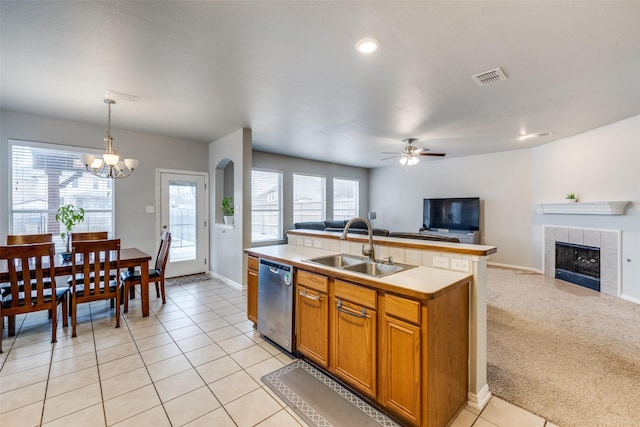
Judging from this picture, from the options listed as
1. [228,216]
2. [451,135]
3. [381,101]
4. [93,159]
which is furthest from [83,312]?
[451,135]

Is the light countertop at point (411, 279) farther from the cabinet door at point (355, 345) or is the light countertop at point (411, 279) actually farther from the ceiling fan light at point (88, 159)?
the ceiling fan light at point (88, 159)

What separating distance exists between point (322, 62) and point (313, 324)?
2264 mm

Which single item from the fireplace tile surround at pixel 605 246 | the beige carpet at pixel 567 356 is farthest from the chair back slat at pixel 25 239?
the fireplace tile surround at pixel 605 246

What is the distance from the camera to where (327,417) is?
5.95 feet

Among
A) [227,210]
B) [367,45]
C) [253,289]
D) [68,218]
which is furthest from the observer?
[227,210]

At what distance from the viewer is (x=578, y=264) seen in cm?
501

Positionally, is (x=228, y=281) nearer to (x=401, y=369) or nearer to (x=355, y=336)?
(x=355, y=336)

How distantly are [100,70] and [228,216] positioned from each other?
3.00m

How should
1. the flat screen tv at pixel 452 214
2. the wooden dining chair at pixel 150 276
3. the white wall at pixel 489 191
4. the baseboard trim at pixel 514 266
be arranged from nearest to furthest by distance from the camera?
the wooden dining chair at pixel 150 276 → the baseboard trim at pixel 514 266 → the white wall at pixel 489 191 → the flat screen tv at pixel 452 214

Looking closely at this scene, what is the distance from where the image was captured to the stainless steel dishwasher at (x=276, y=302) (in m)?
2.47

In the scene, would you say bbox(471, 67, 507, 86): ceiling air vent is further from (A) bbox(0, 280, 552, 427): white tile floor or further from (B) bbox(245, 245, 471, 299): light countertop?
(A) bbox(0, 280, 552, 427): white tile floor

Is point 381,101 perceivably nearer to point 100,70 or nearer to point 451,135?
point 451,135

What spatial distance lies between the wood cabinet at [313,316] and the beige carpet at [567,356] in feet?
4.33

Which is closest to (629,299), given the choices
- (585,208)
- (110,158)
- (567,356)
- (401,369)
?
(585,208)
